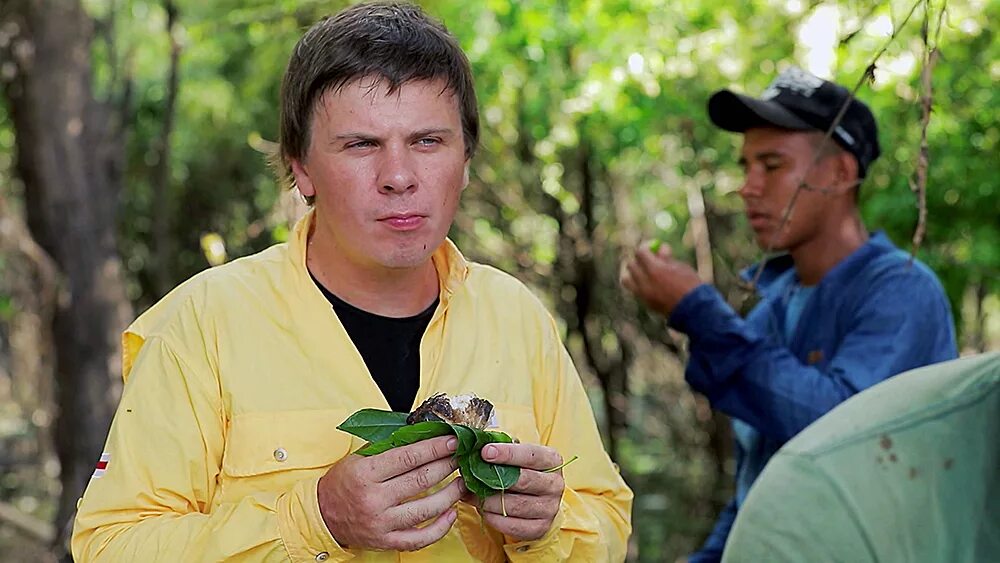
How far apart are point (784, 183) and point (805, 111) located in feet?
0.74

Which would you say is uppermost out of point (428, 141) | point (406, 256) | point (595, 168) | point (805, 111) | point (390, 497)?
point (428, 141)

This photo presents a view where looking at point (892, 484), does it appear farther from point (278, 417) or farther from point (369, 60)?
point (369, 60)

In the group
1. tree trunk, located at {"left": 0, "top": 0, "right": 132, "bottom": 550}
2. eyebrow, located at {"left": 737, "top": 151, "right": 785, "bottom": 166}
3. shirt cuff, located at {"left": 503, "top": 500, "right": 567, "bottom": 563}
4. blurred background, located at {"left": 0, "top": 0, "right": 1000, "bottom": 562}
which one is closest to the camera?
shirt cuff, located at {"left": 503, "top": 500, "right": 567, "bottom": 563}

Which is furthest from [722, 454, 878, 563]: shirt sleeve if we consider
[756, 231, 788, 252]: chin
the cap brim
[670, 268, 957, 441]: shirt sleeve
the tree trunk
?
the tree trunk

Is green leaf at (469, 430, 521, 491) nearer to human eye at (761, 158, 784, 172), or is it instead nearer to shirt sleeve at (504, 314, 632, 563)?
shirt sleeve at (504, 314, 632, 563)

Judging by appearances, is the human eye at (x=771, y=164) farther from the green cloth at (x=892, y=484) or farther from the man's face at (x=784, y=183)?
the green cloth at (x=892, y=484)

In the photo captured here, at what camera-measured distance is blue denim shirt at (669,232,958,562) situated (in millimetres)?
3294

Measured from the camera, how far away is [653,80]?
20.4ft

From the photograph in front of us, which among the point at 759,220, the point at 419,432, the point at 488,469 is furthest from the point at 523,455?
the point at 759,220

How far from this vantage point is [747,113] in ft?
12.1

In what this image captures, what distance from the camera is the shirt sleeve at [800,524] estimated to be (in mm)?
1280

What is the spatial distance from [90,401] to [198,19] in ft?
16.3

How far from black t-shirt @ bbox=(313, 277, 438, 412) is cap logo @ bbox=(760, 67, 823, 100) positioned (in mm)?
1736

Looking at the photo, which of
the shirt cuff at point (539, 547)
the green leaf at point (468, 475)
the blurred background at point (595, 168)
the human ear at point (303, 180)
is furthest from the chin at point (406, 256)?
the blurred background at point (595, 168)
